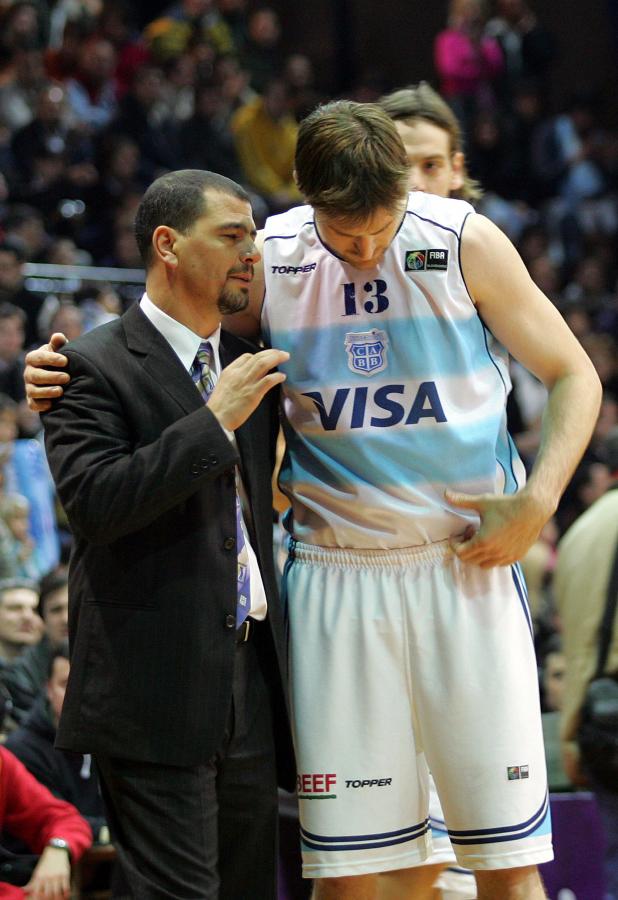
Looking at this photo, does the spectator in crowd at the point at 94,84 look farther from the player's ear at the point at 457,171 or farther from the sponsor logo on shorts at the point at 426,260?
the sponsor logo on shorts at the point at 426,260

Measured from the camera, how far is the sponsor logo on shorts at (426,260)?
3264 mm

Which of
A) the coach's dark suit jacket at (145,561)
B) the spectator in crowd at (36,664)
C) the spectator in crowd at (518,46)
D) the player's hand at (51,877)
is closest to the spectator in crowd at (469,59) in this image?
the spectator in crowd at (518,46)

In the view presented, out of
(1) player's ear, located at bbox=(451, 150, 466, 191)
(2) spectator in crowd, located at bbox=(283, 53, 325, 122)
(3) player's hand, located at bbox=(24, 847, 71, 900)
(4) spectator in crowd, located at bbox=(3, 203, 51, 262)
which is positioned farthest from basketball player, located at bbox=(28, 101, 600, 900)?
(2) spectator in crowd, located at bbox=(283, 53, 325, 122)

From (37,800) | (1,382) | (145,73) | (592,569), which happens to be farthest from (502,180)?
(37,800)

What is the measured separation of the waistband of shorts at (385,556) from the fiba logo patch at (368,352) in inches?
18.1

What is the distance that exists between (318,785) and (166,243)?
55.1 inches

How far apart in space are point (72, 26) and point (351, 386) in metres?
10.4

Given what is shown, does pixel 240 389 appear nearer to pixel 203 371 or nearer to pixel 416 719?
pixel 203 371

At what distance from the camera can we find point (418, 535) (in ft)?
10.8

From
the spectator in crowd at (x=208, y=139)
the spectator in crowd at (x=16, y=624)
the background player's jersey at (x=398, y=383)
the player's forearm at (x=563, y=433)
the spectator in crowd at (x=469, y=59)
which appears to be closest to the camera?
the player's forearm at (x=563, y=433)

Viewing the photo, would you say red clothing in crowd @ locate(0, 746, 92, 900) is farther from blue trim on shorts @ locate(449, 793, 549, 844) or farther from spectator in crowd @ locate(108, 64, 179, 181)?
spectator in crowd @ locate(108, 64, 179, 181)

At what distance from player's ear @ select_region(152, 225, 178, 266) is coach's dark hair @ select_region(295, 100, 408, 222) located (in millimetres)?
340

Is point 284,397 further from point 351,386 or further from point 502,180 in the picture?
point 502,180

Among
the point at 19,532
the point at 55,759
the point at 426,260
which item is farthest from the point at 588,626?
the point at 19,532
